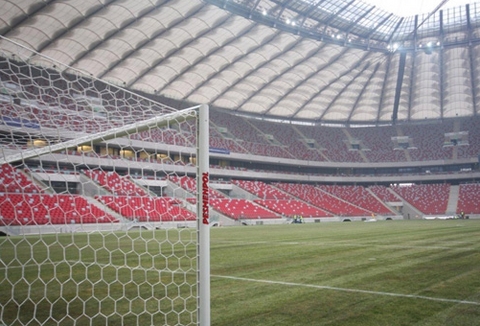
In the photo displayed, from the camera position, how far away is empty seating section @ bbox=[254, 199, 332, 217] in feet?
151

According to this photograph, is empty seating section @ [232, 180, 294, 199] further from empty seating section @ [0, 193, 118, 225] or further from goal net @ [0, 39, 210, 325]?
goal net @ [0, 39, 210, 325]

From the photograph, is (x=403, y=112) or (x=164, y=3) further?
(x=403, y=112)

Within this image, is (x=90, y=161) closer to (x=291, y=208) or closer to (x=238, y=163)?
(x=291, y=208)

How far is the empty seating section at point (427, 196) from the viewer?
54562 mm

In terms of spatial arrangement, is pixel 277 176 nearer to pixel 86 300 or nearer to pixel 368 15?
pixel 368 15

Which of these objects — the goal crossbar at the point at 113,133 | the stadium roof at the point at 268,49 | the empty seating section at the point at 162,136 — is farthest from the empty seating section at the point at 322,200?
the goal crossbar at the point at 113,133

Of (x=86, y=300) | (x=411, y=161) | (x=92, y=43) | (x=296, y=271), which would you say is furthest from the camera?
(x=411, y=161)

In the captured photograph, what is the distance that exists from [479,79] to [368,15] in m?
17.0

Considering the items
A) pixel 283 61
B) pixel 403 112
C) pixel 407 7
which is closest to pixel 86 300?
pixel 283 61

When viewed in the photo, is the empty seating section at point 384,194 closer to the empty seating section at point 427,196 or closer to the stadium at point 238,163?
the stadium at point 238,163

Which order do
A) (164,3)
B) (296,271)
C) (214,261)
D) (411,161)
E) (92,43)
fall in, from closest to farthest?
1. (296,271)
2. (214,261)
3. (164,3)
4. (92,43)
5. (411,161)

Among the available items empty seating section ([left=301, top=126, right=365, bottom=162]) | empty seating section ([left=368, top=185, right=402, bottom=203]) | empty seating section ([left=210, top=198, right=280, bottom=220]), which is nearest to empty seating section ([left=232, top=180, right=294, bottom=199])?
empty seating section ([left=210, top=198, right=280, bottom=220])

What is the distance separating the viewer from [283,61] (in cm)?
3834

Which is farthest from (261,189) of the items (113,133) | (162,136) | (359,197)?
(113,133)
